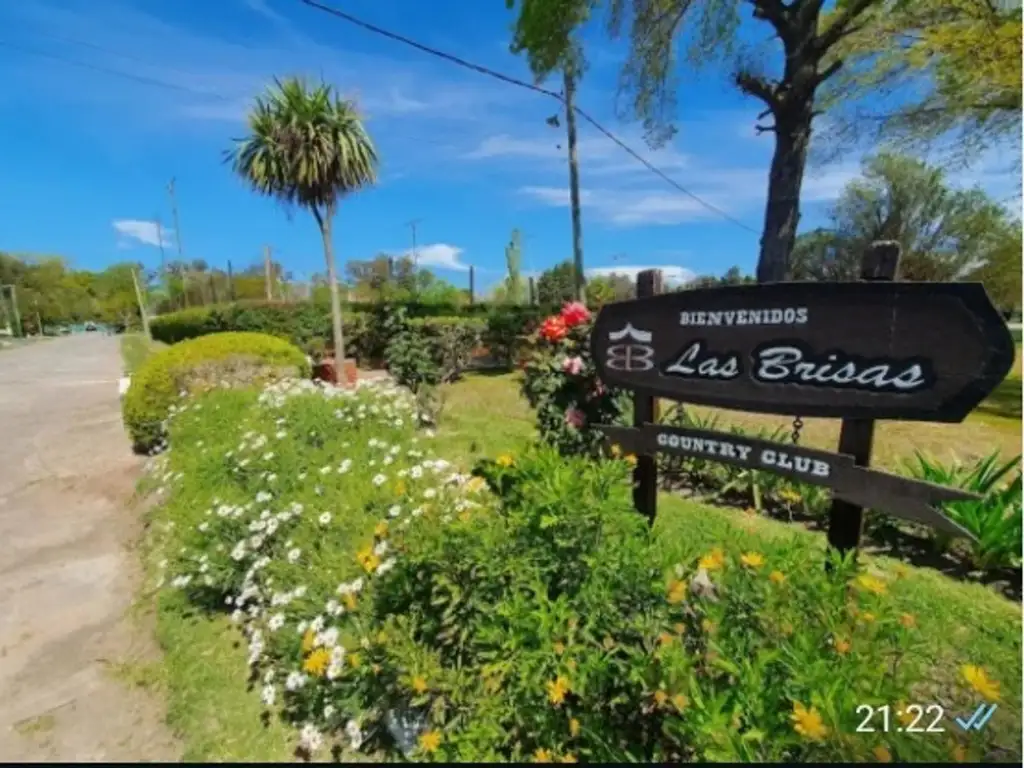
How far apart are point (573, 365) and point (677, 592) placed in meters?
2.43

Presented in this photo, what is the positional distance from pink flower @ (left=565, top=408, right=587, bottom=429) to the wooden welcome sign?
0.88 meters

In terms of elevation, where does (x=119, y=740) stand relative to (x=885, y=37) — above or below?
below

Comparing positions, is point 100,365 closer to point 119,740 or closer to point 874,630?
point 119,740

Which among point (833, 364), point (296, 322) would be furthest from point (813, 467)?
point (296, 322)

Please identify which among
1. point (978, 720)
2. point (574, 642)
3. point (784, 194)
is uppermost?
point (784, 194)

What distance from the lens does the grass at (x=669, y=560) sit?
83.3 inches

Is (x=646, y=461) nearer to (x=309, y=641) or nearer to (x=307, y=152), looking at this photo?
(x=309, y=641)

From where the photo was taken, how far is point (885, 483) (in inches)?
86.0

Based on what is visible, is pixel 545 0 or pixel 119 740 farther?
pixel 545 0

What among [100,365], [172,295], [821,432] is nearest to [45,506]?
[821,432]

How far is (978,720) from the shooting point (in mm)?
1451

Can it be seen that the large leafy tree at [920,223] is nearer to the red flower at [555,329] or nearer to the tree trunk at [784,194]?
the tree trunk at [784,194]

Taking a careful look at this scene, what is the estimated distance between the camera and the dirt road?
2.44 metres

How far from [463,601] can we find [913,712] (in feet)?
4.02
